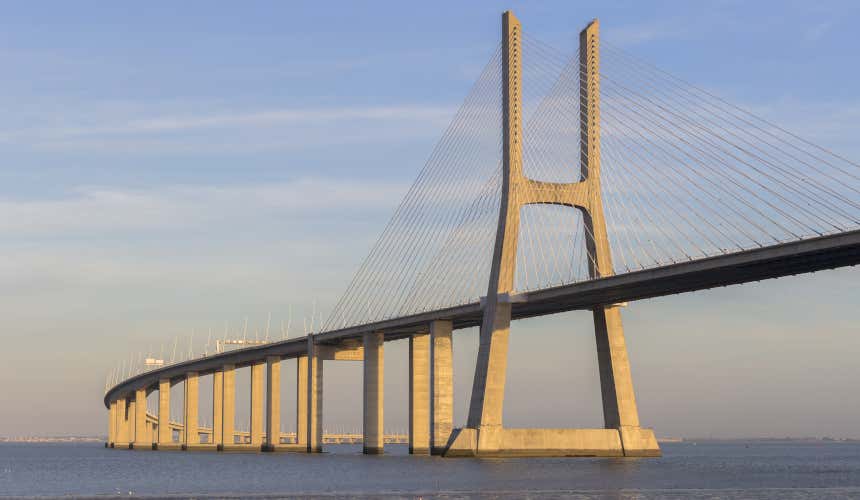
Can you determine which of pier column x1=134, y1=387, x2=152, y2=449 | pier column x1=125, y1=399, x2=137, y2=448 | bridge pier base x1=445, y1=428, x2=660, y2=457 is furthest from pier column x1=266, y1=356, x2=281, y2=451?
pier column x1=125, y1=399, x2=137, y2=448

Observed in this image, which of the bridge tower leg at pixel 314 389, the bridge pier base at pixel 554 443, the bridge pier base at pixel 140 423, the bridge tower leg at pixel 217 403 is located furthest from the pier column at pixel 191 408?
the bridge pier base at pixel 554 443

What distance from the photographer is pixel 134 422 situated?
550ft

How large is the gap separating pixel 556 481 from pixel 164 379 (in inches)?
3872

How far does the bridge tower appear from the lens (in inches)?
2889

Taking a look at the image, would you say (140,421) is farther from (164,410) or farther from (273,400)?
(273,400)

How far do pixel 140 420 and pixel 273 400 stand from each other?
5255cm

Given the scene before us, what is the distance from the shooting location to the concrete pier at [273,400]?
383ft

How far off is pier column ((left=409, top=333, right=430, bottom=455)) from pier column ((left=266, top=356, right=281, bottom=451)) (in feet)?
79.8

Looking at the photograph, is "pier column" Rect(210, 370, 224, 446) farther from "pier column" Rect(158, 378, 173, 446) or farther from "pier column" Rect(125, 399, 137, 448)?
"pier column" Rect(125, 399, 137, 448)

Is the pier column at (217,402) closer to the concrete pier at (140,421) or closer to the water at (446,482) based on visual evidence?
the concrete pier at (140,421)

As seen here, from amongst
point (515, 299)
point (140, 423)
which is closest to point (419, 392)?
point (515, 299)

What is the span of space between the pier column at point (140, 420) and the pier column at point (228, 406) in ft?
93.1

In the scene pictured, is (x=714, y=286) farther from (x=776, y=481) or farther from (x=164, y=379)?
(x=164, y=379)

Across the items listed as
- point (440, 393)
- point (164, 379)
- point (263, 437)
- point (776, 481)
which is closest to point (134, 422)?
point (164, 379)
